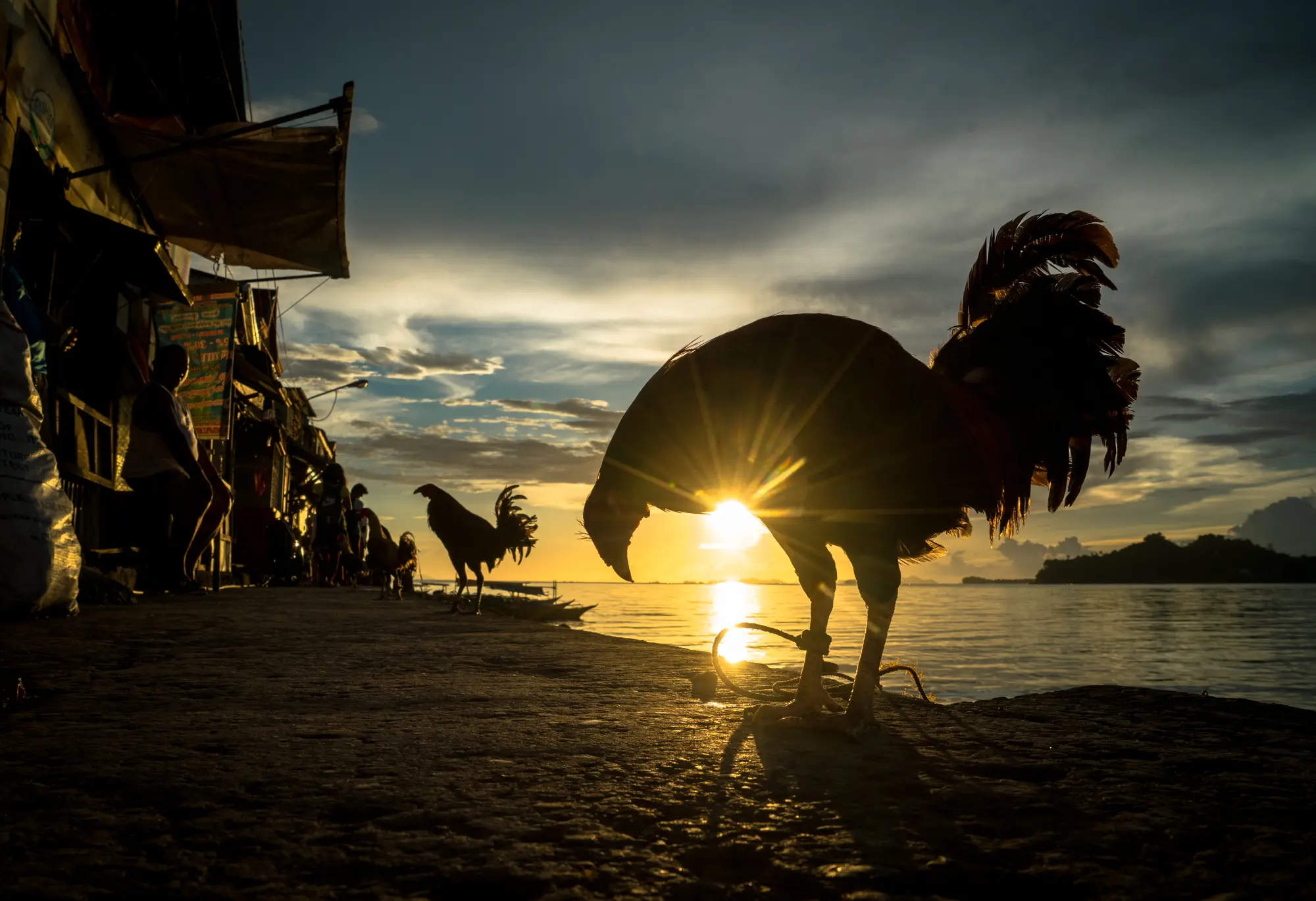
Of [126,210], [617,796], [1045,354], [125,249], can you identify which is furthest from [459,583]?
[617,796]

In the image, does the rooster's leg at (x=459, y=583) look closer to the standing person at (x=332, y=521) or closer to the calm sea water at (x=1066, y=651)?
the calm sea water at (x=1066, y=651)

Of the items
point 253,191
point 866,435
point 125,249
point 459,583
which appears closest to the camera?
point 866,435

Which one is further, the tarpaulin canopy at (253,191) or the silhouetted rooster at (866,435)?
the tarpaulin canopy at (253,191)

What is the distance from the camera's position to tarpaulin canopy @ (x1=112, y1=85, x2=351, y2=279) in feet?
27.2

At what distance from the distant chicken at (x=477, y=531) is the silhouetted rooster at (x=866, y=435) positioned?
737cm

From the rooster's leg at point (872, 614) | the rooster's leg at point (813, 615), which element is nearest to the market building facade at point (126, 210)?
the rooster's leg at point (813, 615)

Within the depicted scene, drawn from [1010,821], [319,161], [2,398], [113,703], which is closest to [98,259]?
[319,161]

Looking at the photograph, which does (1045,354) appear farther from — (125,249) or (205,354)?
(205,354)

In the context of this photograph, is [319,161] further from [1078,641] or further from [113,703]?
[1078,641]

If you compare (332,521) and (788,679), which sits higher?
(332,521)

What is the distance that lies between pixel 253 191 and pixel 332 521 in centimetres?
1057

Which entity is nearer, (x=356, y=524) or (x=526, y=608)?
(x=526, y=608)

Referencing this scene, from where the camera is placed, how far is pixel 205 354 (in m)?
11.1

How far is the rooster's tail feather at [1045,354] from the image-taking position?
3076 mm
